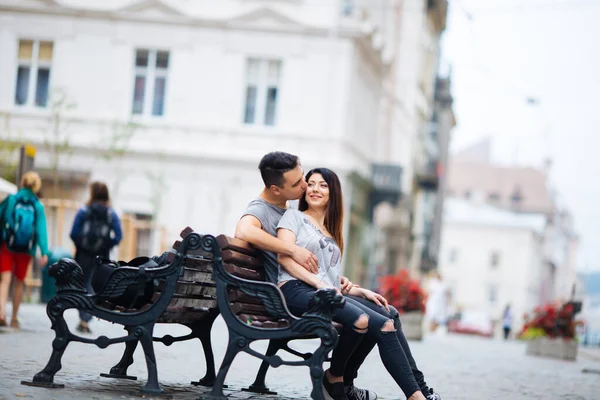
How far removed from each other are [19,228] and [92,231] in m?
1.30

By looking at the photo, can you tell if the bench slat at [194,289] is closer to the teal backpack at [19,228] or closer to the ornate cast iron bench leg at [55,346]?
the ornate cast iron bench leg at [55,346]

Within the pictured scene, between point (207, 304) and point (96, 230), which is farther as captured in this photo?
point (96, 230)

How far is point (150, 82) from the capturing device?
35.5 meters

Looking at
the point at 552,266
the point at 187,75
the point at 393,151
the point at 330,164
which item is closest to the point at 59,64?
the point at 187,75

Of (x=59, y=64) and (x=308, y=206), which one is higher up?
(x=59, y=64)

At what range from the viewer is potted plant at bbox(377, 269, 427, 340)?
953 inches

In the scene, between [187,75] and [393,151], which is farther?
[393,151]

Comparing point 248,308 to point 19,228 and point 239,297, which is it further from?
point 19,228

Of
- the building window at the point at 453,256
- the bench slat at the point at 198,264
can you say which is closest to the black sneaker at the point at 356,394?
the bench slat at the point at 198,264

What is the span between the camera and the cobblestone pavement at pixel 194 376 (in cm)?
766

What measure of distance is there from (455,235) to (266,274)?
322 feet

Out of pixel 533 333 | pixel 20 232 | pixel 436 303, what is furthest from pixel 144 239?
pixel 20 232

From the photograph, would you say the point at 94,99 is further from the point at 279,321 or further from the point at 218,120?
the point at 279,321

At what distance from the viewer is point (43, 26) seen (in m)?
35.9
